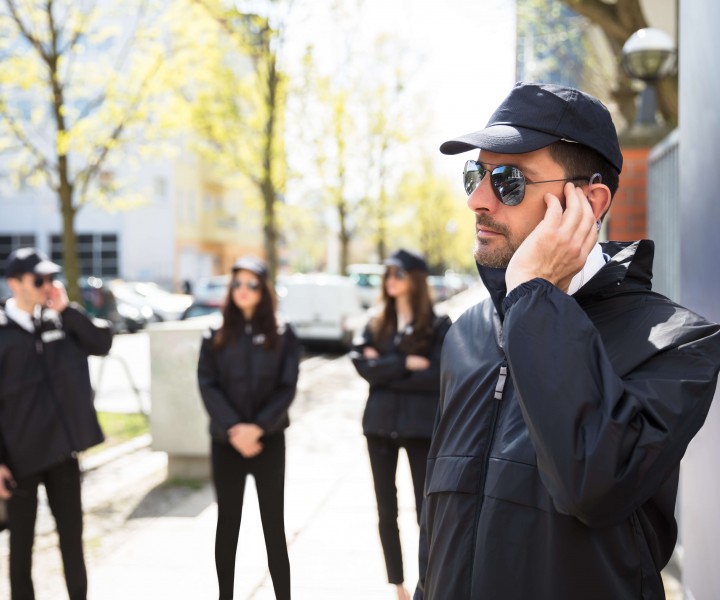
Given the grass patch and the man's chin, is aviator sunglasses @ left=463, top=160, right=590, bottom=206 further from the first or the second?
the grass patch

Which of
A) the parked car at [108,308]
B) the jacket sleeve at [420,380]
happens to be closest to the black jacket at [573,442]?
the jacket sleeve at [420,380]

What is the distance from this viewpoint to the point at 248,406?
4.45m

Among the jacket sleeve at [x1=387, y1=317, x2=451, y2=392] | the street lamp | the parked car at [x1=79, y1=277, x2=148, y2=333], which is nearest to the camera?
the jacket sleeve at [x1=387, y1=317, x2=451, y2=392]

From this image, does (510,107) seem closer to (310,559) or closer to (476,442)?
(476,442)

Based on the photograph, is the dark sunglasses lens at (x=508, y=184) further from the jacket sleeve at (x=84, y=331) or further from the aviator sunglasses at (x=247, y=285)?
the jacket sleeve at (x=84, y=331)

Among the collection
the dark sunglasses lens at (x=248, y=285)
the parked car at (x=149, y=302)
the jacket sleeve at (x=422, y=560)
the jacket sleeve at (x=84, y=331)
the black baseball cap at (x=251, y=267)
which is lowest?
the parked car at (x=149, y=302)

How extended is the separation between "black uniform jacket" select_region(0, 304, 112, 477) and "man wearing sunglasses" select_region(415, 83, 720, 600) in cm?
275

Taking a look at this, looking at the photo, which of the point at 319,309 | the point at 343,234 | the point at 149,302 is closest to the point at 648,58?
the point at 319,309

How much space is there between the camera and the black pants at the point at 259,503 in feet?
13.1

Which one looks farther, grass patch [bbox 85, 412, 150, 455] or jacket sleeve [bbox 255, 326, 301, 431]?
grass patch [bbox 85, 412, 150, 455]

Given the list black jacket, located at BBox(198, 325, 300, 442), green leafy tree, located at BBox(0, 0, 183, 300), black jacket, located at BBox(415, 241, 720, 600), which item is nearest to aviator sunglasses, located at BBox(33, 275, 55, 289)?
black jacket, located at BBox(198, 325, 300, 442)

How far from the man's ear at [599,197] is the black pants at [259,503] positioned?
9.28 ft

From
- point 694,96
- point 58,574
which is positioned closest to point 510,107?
point 694,96

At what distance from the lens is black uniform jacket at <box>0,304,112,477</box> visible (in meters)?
4.09
